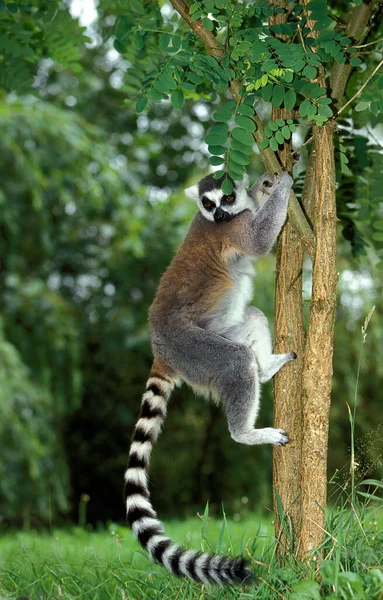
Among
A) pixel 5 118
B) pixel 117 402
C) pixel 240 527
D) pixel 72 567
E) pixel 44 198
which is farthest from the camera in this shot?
pixel 117 402

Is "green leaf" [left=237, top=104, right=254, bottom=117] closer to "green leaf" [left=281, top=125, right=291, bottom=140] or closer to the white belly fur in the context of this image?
"green leaf" [left=281, top=125, right=291, bottom=140]

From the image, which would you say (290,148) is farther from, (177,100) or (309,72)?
(177,100)

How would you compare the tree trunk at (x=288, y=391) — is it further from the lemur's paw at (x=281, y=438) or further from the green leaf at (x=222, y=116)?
the green leaf at (x=222, y=116)

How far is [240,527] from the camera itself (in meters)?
5.54

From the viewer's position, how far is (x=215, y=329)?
11.5 ft

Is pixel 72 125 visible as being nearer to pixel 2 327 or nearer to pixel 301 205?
pixel 2 327

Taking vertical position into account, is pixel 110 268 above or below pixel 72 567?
above

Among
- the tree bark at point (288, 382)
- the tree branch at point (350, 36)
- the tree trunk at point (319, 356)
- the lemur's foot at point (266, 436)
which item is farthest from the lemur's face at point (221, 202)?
the lemur's foot at point (266, 436)

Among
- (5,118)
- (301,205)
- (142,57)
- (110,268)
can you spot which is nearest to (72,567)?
(301,205)

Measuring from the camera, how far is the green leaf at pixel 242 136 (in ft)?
9.01

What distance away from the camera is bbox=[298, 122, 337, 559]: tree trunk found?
272 centimetres

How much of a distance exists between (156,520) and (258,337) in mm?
1014

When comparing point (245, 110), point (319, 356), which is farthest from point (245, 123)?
point (319, 356)

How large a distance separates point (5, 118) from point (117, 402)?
16.5 ft
